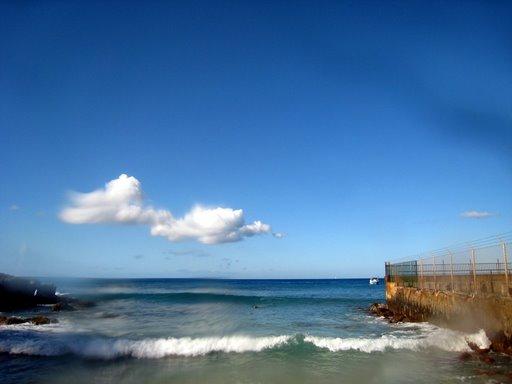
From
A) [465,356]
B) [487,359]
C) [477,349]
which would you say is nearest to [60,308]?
[465,356]

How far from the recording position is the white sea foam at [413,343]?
1695 cm

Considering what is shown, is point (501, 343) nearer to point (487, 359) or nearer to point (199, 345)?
point (487, 359)

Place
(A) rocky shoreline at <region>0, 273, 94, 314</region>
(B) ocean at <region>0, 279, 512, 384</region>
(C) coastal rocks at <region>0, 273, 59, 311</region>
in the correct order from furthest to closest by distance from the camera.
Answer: (C) coastal rocks at <region>0, 273, 59, 311</region> → (A) rocky shoreline at <region>0, 273, 94, 314</region> → (B) ocean at <region>0, 279, 512, 384</region>

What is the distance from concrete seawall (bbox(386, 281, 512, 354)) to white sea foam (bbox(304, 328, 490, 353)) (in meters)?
0.52

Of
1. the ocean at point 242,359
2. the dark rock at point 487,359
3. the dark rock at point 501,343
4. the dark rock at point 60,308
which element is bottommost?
the dark rock at point 60,308

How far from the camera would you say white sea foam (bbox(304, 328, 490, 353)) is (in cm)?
1695

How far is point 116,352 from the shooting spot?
17031 millimetres

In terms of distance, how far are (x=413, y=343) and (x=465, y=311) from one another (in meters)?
3.25

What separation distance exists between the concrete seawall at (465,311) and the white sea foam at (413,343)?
52 cm

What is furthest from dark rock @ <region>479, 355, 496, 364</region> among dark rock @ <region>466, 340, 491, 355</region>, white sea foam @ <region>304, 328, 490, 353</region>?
white sea foam @ <region>304, 328, 490, 353</region>

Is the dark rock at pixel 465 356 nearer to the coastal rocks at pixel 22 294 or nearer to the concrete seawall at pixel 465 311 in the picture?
the concrete seawall at pixel 465 311

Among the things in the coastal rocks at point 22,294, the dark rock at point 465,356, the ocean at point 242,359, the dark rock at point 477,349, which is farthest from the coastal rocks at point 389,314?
the coastal rocks at point 22,294

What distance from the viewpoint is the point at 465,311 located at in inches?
748

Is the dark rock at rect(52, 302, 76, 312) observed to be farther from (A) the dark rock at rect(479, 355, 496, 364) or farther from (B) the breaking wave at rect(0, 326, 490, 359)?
(A) the dark rock at rect(479, 355, 496, 364)
